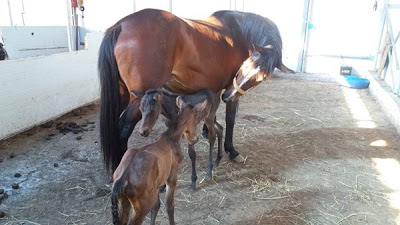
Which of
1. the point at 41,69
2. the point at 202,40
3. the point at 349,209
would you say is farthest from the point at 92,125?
the point at 349,209

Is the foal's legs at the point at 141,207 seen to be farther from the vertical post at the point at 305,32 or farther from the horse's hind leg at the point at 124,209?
the vertical post at the point at 305,32

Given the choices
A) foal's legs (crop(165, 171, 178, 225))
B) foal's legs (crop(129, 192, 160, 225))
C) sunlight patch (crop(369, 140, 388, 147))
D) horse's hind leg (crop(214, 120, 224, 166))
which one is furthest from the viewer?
sunlight patch (crop(369, 140, 388, 147))

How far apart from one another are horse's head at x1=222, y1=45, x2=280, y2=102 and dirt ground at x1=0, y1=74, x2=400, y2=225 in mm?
845

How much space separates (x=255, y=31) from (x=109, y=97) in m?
1.66

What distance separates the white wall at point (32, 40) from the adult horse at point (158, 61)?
4.86 meters

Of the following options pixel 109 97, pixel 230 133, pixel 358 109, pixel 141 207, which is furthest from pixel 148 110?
pixel 358 109

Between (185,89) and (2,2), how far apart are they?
8761mm

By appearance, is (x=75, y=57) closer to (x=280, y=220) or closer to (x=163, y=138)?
(x=163, y=138)

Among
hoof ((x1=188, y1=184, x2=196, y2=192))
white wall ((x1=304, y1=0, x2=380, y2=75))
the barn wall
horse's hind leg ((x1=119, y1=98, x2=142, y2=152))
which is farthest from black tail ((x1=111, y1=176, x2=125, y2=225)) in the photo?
white wall ((x1=304, y1=0, x2=380, y2=75))

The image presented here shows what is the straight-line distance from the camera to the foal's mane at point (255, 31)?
294cm

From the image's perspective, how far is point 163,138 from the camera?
2021mm

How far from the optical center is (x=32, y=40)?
6.73 meters

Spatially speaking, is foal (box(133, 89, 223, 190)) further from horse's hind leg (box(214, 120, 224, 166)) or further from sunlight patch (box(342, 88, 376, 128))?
sunlight patch (box(342, 88, 376, 128))

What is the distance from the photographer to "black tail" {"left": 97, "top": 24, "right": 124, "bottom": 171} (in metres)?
2.48
